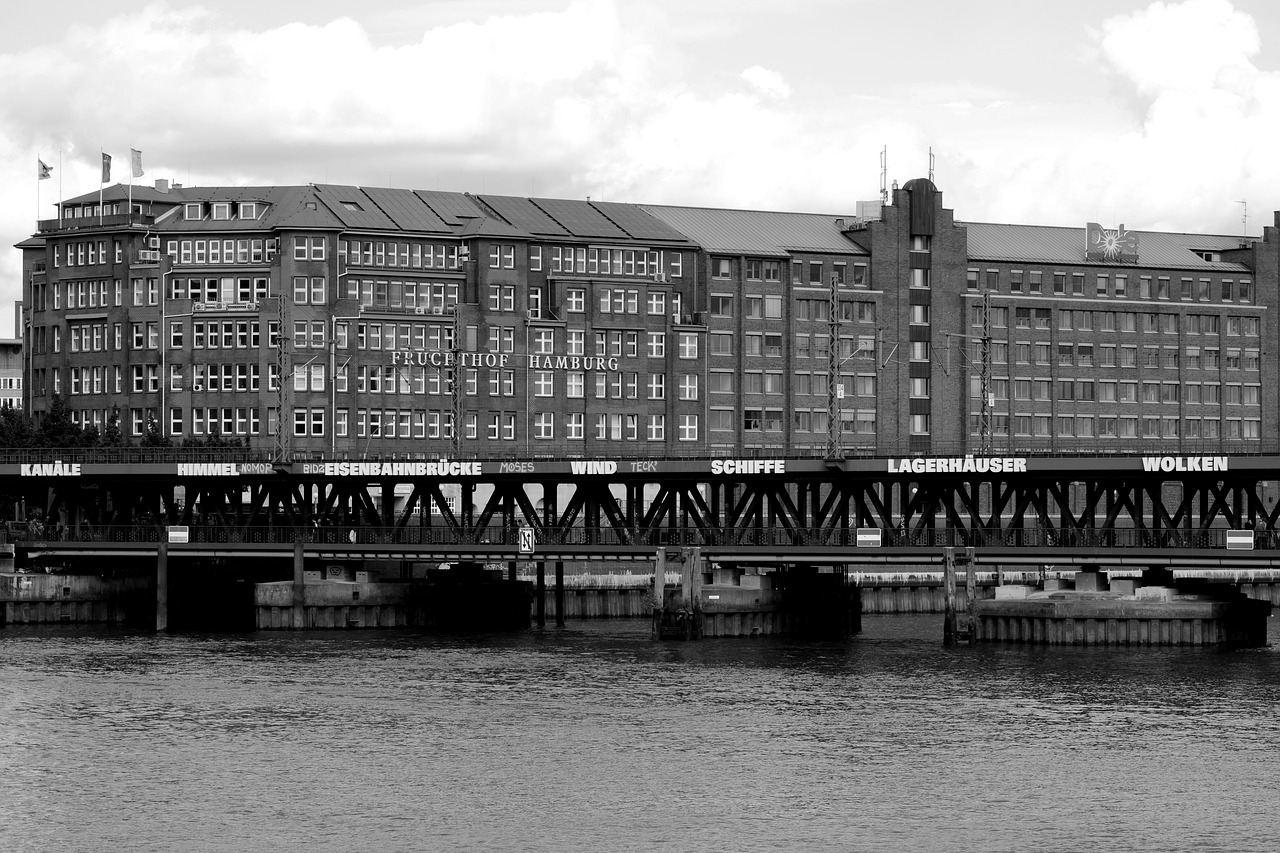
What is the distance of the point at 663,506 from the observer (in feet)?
453

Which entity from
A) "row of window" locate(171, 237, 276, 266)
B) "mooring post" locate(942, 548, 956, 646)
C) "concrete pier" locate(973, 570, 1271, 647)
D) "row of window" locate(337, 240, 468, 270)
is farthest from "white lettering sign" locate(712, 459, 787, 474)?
"row of window" locate(171, 237, 276, 266)

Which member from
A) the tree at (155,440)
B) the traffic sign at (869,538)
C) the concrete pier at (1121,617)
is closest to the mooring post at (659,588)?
the traffic sign at (869,538)

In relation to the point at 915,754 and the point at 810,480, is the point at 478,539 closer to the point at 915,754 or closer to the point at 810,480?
the point at 810,480

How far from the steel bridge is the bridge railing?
207 mm

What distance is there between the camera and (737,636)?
13112 cm

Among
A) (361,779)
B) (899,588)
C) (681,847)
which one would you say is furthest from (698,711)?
(899,588)

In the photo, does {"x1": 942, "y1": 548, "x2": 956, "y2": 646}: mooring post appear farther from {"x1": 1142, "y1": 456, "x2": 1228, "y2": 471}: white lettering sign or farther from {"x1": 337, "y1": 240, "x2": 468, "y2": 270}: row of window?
{"x1": 337, "y1": 240, "x2": 468, "y2": 270}: row of window

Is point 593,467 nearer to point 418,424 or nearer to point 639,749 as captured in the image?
point 639,749

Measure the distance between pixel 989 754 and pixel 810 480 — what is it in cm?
5091

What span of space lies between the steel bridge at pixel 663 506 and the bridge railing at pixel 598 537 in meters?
0.21

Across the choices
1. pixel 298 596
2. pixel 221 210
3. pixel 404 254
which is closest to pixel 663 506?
pixel 298 596

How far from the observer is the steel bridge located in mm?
123438

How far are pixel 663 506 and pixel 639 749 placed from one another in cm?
5301

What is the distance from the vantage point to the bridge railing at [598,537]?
127 meters
